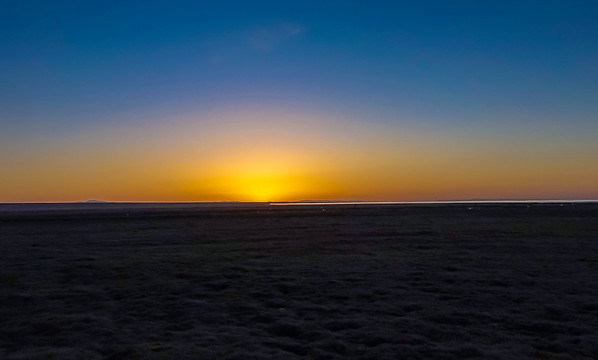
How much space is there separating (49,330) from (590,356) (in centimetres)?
1032

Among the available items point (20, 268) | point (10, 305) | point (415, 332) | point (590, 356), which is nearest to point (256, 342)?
point (415, 332)

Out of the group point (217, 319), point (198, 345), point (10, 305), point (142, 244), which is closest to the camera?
point (198, 345)

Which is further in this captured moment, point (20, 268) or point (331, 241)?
point (331, 241)

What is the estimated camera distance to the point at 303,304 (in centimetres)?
1186

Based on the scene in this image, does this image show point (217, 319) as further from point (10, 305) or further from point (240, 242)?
point (240, 242)

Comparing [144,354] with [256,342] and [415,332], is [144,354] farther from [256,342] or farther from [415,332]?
[415,332]

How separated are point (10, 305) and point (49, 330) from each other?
321 centimetres

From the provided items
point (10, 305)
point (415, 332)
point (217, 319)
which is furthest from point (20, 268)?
point (415, 332)

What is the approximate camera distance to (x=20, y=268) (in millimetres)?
18125

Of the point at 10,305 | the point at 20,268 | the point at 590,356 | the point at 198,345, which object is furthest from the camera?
the point at 20,268

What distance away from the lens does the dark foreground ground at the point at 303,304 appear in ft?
28.1

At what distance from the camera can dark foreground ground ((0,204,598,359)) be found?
8.57 meters

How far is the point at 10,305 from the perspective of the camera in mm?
12250

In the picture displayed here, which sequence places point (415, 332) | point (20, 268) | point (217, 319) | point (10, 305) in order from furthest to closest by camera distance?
point (20, 268) → point (10, 305) → point (217, 319) → point (415, 332)
